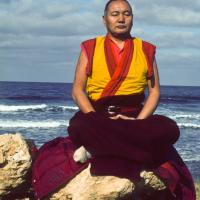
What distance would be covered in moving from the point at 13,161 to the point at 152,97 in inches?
58.9

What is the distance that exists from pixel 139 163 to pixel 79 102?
→ 80 centimetres

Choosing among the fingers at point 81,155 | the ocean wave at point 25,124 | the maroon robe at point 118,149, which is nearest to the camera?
the maroon robe at point 118,149

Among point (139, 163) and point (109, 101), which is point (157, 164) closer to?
point (139, 163)

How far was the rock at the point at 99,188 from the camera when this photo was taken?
4.81 metres

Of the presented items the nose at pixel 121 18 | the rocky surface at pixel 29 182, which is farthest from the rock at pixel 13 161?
the nose at pixel 121 18

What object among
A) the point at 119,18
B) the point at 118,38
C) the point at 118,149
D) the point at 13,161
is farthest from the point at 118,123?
the point at 13,161

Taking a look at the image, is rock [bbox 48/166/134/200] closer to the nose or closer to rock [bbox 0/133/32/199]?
rock [bbox 0/133/32/199]

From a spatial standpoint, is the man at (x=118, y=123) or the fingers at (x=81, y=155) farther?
the fingers at (x=81, y=155)

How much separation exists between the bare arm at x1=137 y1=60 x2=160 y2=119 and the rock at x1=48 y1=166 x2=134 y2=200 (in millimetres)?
650

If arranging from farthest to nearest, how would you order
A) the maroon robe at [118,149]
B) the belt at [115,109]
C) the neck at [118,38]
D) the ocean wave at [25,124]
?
the ocean wave at [25,124]
the neck at [118,38]
the belt at [115,109]
the maroon robe at [118,149]

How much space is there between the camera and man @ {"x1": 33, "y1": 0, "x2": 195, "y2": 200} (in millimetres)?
4777

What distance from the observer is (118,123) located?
189 inches

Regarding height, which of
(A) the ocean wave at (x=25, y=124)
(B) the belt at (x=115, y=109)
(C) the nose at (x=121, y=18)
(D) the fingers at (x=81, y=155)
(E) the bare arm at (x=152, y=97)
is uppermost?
(C) the nose at (x=121, y=18)

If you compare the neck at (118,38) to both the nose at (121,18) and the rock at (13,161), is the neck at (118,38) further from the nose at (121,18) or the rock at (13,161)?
the rock at (13,161)
